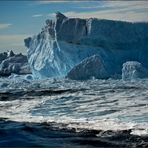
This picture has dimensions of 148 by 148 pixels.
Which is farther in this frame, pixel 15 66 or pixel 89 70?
pixel 15 66

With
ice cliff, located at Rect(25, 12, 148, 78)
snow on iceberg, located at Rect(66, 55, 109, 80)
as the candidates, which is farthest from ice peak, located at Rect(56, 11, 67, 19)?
snow on iceberg, located at Rect(66, 55, 109, 80)

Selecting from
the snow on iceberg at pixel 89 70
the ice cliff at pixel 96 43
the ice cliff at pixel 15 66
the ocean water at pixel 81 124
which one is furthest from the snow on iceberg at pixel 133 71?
the ice cliff at pixel 15 66

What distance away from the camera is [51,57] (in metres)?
32.3

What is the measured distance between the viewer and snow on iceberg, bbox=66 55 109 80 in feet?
93.2

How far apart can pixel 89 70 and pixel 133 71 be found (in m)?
3.57

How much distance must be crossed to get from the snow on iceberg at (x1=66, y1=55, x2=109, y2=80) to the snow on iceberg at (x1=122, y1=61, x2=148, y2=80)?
1850 millimetres

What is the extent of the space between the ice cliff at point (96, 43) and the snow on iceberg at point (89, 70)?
4.25 feet

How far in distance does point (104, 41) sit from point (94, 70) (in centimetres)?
307

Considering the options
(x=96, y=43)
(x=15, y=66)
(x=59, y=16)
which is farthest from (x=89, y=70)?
(x=15, y=66)

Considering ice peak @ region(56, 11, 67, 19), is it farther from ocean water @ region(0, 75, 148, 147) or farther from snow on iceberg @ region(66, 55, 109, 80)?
ocean water @ region(0, 75, 148, 147)

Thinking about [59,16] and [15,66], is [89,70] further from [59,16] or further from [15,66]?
[15,66]

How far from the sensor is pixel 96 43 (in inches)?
1251

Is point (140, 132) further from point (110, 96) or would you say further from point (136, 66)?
point (136, 66)

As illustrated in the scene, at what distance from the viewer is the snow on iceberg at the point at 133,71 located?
27.8 metres
